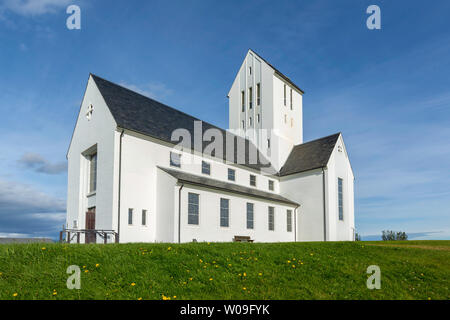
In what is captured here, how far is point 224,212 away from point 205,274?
1615 cm

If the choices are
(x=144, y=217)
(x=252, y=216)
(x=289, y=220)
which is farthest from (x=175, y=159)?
(x=289, y=220)

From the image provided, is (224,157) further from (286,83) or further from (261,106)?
(286,83)

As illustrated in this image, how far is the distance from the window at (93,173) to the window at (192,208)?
7.20 m

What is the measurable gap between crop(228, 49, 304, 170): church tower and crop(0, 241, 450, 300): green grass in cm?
2569

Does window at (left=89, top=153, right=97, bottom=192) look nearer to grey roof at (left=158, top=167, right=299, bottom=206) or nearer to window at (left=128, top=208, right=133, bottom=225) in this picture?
window at (left=128, top=208, right=133, bottom=225)

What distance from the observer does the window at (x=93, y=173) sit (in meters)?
26.0

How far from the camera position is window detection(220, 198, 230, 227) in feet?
86.6

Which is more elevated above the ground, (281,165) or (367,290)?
(281,165)

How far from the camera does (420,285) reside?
11.0 m

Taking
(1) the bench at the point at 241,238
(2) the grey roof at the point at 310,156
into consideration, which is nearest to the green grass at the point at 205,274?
(1) the bench at the point at 241,238

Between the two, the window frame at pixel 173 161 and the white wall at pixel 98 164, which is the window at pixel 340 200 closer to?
the window frame at pixel 173 161
